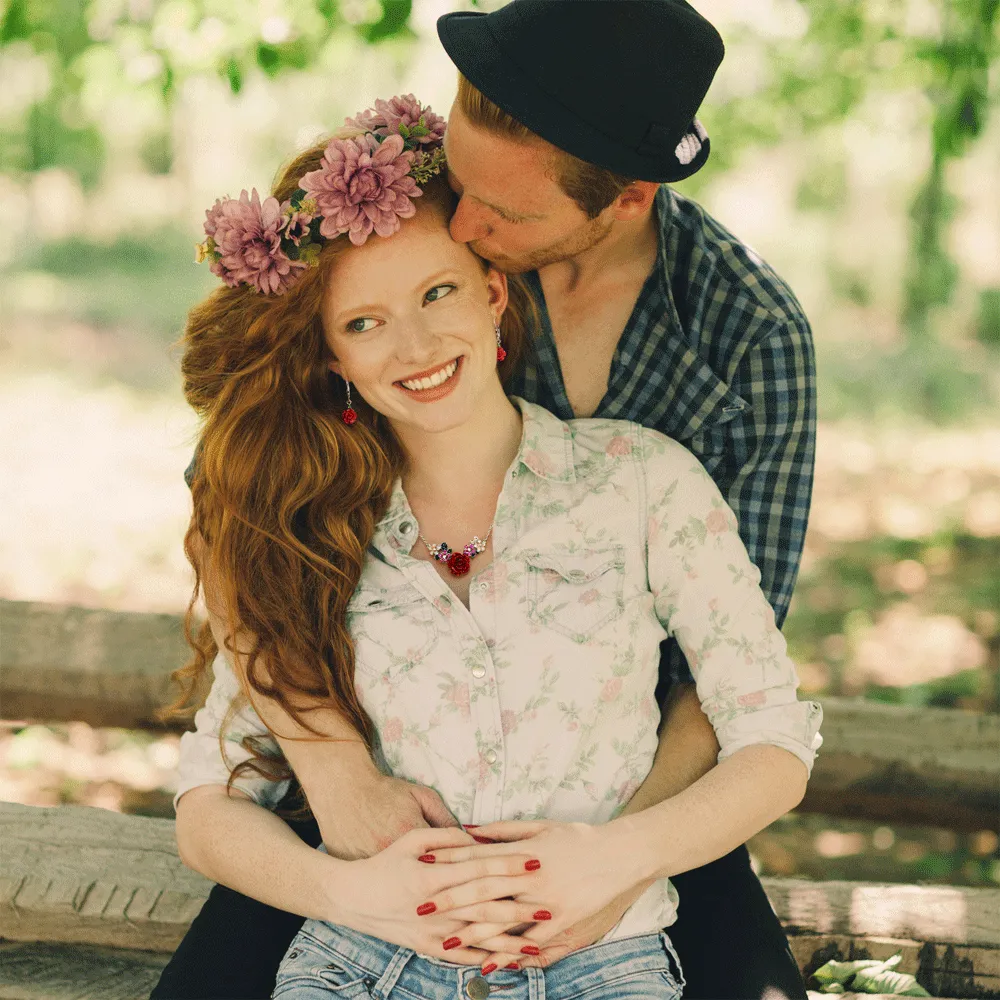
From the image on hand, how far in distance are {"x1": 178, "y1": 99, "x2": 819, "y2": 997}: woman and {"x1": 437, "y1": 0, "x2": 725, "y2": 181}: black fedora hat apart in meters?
0.22

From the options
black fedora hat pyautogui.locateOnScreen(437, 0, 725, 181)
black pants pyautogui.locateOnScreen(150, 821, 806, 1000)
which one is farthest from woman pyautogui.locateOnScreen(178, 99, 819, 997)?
black fedora hat pyautogui.locateOnScreen(437, 0, 725, 181)

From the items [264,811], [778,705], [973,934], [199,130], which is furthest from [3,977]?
[199,130]

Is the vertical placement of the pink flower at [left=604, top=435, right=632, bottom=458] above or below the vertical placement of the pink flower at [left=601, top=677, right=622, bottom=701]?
above

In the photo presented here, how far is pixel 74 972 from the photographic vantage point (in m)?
2.34

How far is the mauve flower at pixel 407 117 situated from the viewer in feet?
7.09

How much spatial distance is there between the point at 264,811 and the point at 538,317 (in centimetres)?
Answer: 114

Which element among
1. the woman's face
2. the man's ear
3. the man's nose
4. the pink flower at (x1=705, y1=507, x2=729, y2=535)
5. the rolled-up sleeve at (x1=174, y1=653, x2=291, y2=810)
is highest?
the man's ear

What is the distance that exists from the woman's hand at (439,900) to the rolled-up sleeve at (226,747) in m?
0.39

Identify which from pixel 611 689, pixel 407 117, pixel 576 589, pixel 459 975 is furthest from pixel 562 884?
pixel 407 117

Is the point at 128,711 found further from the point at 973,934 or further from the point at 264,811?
the point at 973,934

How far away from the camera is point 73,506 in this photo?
6418mm

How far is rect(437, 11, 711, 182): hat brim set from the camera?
200cm

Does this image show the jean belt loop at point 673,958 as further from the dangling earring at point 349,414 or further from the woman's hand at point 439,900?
the dangling earring at point 349,414

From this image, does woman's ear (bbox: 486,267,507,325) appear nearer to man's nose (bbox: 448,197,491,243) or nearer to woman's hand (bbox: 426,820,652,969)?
man's nose (bbox: 448,197,491,243)
